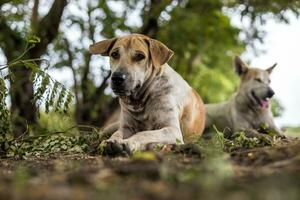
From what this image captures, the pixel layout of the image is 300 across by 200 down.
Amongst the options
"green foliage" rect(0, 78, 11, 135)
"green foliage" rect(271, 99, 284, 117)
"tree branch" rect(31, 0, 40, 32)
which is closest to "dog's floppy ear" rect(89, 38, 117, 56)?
"green foliage" rect(0, 78, 11, 135)

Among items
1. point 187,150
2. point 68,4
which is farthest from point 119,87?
point 68,4

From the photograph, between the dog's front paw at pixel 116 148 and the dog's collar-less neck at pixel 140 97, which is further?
the dog's collar-less neck at pixel 140 97

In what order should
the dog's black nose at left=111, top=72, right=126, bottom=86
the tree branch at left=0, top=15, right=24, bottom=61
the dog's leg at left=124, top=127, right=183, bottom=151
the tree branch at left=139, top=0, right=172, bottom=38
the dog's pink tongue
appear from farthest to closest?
1. the tree branch at left=139, top=0, right=172, bottom=38
2. the tree branch at left=0, top=15, right=24, bottom=61
3. the dog's pink tongue
4. the dog's black nose at left=111, top=72, right=126, bottom=86
5. the dog's leg at left=124, top=127, right=183, bottom=151

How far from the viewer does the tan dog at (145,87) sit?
6.12 meters

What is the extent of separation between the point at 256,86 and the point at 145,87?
4.34 m

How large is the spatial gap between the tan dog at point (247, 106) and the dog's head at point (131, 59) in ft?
12.8

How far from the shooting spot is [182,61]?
647 inches

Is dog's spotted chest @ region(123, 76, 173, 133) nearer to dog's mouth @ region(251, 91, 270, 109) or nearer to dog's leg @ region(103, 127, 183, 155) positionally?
dog's leg @ region(103, 127, 183, 155)

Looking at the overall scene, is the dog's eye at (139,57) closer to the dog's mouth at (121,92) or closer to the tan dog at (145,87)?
the tan dog at (145,87)

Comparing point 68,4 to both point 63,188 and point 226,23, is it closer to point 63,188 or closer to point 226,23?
point 226,23

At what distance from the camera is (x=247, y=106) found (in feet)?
34.2

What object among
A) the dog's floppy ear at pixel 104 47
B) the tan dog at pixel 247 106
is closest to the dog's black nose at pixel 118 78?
the dog's floppy ear at pixel 104 47

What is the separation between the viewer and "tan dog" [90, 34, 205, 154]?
612 centimetres

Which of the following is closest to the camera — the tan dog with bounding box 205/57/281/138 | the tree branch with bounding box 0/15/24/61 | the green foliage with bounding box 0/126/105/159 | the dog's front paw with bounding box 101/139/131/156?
the dog's front paw with bounding box 101/139/131/156
